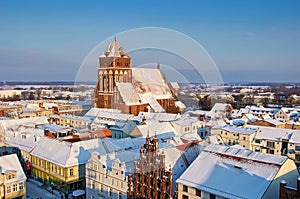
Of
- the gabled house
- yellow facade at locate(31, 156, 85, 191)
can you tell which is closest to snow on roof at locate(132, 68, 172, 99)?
the gabled house

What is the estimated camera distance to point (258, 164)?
12.0 meters

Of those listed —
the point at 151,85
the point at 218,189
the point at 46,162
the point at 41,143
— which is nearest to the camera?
the point at 151,85

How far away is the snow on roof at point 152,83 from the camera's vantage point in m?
7.54

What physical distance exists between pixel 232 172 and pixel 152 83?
264 inches

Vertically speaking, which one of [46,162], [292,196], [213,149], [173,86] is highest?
[173,86]

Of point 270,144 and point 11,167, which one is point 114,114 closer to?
point 11,167

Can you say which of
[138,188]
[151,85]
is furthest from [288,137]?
[151,85]

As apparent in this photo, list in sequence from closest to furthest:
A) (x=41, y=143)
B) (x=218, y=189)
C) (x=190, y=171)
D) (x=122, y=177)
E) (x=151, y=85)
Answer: (x=151, y=85)
(x=218, y=189)
(x=190, y=171)
(x=122, y=177)
(x=41, y=143)

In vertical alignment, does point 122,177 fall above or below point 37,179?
above

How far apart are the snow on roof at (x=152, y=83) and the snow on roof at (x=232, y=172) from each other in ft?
18.7

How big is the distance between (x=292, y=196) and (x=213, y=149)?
14.1 feet

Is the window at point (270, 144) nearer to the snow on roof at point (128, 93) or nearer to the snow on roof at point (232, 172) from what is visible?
the snow on roof at point (232, 172)

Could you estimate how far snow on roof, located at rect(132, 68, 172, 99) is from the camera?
7.54 meters

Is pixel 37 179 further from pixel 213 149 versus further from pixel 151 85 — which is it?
pixel 151 85
